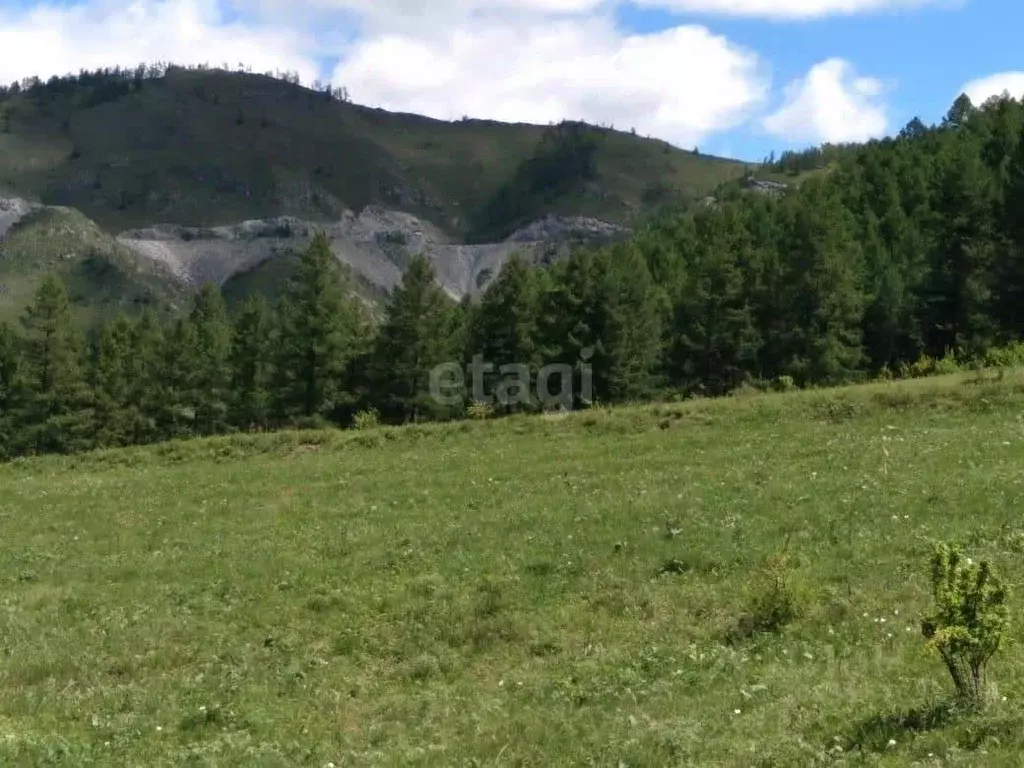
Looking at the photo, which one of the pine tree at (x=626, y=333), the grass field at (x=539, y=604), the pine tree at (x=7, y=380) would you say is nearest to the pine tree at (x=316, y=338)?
the pine tree at (x=626, y=333)

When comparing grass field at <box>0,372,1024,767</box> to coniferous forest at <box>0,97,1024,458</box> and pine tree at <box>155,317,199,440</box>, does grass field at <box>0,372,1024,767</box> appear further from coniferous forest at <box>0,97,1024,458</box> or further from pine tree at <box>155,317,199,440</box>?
pine tree at <box>155,317,199,440</box>

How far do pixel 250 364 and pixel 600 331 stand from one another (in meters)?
33.6

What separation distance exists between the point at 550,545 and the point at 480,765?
29.3 ft

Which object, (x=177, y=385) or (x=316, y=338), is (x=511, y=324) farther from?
(x=177, y=385)

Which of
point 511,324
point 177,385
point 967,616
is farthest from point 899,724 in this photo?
point 177,385

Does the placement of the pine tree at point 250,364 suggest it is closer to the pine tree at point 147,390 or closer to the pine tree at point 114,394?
the pine tree at point 147,390

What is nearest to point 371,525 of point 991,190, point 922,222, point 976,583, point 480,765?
point 480,765

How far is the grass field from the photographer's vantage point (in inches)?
400

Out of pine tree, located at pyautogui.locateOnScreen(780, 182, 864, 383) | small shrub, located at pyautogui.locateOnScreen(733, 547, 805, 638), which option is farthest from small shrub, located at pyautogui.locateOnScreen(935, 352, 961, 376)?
small shrub, located at pyautogui.locateOnScreen(733, 547, 805, 638)

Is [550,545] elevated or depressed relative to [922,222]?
depressed

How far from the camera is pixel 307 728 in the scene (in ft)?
38.3

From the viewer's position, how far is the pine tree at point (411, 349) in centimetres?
7056

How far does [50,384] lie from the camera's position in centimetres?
7669

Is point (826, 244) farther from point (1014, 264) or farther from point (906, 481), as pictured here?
point (906, 481)
